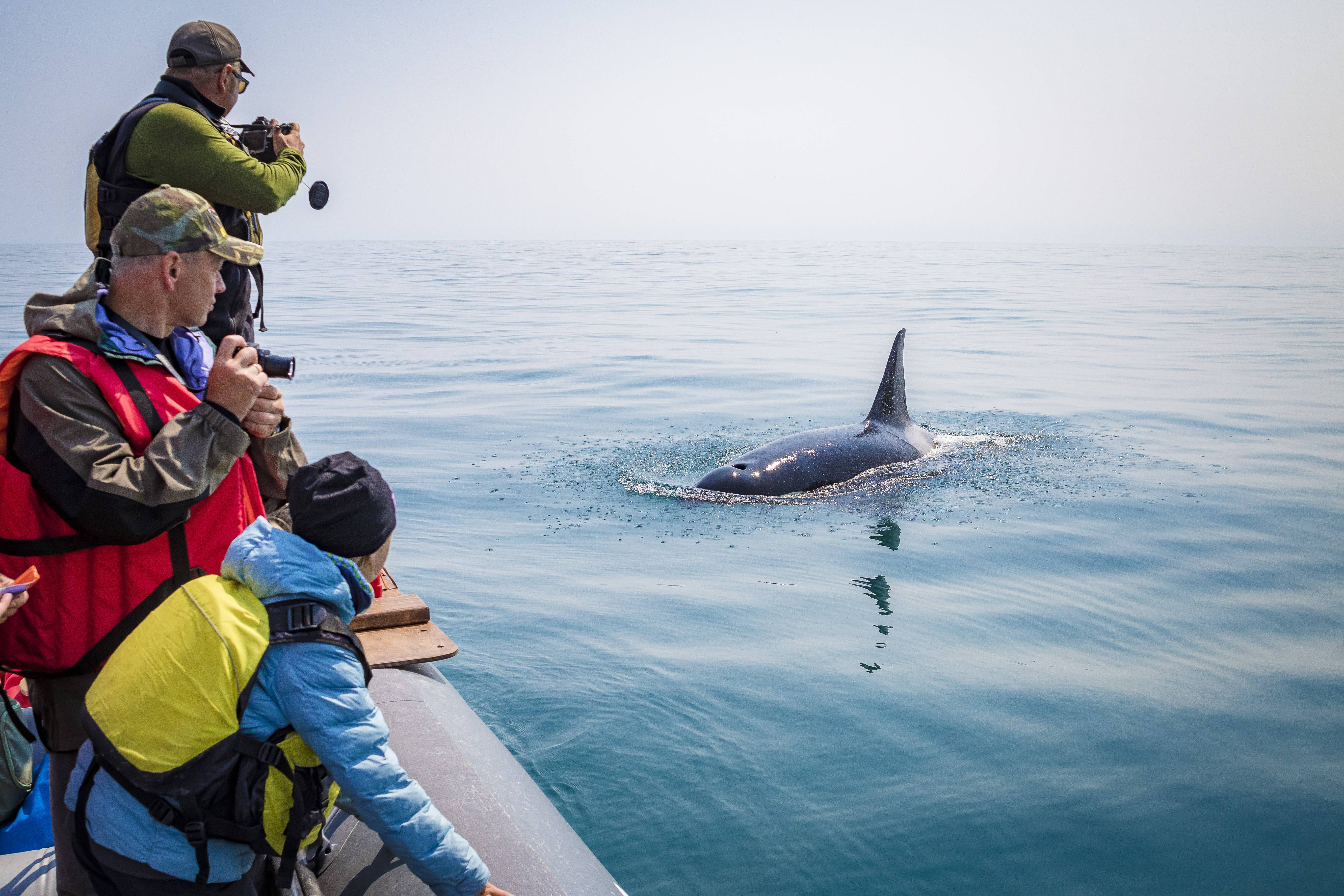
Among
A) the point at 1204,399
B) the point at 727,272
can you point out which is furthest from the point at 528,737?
the point at 727,272

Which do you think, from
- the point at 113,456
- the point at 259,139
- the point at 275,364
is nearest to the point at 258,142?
the point at 259,139

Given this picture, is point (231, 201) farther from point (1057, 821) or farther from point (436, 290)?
point (436, 290)

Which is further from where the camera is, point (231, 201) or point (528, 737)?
point (528, 737)

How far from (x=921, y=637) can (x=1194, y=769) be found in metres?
2.29

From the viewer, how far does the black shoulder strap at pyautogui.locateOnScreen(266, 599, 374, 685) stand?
2.77 metres

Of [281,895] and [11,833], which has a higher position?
[281,895]

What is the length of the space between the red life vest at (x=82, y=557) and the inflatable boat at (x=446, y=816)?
788mm

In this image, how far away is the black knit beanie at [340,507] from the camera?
287 centimetres

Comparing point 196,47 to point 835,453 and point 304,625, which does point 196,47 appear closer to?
point 304,625

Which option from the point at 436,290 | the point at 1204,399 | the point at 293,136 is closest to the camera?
the point at 293,136

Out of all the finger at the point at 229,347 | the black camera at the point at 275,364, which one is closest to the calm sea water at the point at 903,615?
the black camera at the point at 275,364

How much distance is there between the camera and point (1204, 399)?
64.2 ft

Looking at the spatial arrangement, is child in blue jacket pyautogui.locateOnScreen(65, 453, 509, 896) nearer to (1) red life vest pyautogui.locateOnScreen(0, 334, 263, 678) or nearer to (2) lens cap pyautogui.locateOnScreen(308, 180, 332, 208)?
(1) red life vest pyautogui.locateOnScreen(0, 334, 263, 678)

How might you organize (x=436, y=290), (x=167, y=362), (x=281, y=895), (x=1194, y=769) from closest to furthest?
(x=281, y=895) < (x=167, y=362) < (x=1194, y=769) < (x=436, y=290)
